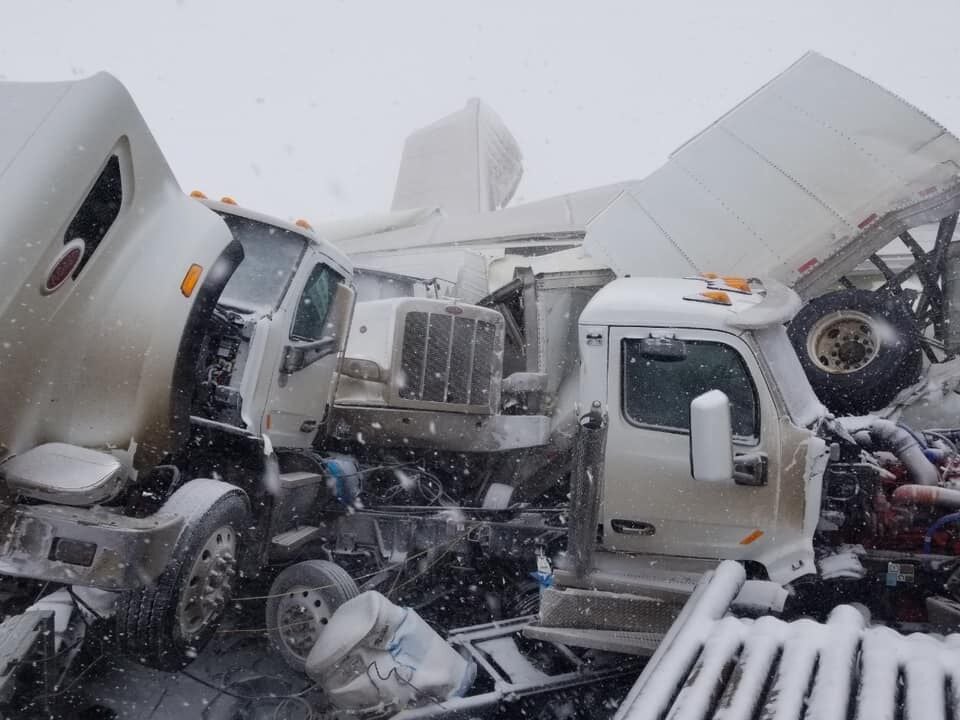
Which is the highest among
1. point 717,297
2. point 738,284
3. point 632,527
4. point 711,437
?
point 738,284

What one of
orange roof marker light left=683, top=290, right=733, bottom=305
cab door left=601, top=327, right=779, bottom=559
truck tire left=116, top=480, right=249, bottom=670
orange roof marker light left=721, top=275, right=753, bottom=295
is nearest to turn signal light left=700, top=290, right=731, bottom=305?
orange roof marker light left=683, top=290, right=733, bottom=305

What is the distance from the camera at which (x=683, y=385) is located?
12.2 feet

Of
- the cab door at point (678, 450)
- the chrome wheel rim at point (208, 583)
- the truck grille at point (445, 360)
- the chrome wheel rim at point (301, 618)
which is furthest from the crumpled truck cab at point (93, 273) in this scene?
the cab door at point (678, 450)

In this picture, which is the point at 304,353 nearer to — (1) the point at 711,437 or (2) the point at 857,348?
(1) the point at 711,437

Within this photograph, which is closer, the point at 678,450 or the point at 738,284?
the point at 678,450

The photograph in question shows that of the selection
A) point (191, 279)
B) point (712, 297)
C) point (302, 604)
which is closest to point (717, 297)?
point (712, 297)

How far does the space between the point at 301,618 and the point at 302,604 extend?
0.25ft

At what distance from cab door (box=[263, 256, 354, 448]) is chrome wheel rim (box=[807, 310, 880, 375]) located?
13.1 ft

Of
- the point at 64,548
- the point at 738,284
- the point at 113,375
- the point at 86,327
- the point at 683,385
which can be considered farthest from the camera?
the point at 738,284

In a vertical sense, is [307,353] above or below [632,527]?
above

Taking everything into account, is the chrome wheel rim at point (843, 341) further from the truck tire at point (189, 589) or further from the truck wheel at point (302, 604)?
the truck tire at point (189, 589)

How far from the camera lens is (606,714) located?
3.28 metres

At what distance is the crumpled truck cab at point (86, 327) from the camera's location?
264 cm

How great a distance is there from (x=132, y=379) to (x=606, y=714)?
2.57m
